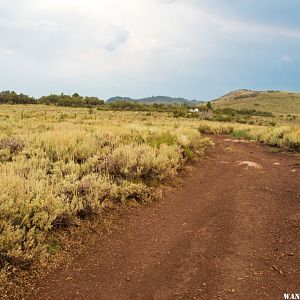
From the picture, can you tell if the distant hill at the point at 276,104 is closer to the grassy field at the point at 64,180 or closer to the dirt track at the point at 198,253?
the grassy field at the point at 64,180

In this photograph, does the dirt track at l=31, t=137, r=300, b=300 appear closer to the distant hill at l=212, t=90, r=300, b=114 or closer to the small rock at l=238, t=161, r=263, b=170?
the small rock at l=238, t=161, r=263, b=170

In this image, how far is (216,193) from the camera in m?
8.59

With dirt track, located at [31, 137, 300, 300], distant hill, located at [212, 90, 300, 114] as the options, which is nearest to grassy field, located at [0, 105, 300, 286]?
dirt track, located at [31, 137, 300, 300]

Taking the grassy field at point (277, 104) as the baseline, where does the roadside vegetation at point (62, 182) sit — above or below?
below

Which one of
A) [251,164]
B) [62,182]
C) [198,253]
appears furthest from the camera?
[251,164]

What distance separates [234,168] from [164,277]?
7744mm

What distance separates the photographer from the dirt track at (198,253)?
4340 mm

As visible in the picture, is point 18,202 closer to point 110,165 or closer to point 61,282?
point 61,282

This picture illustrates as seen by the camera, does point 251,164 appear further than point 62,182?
Yes

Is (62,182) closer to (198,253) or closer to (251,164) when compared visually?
(198,253)

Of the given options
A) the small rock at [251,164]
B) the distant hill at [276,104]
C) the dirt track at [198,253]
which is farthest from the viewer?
the distant hill at [276,104]

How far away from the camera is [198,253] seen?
529 centimetres

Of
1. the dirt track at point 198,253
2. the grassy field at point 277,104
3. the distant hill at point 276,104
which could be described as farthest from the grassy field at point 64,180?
the distant hill at point 276,104

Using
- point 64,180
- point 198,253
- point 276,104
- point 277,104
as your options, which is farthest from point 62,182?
point 277,104
